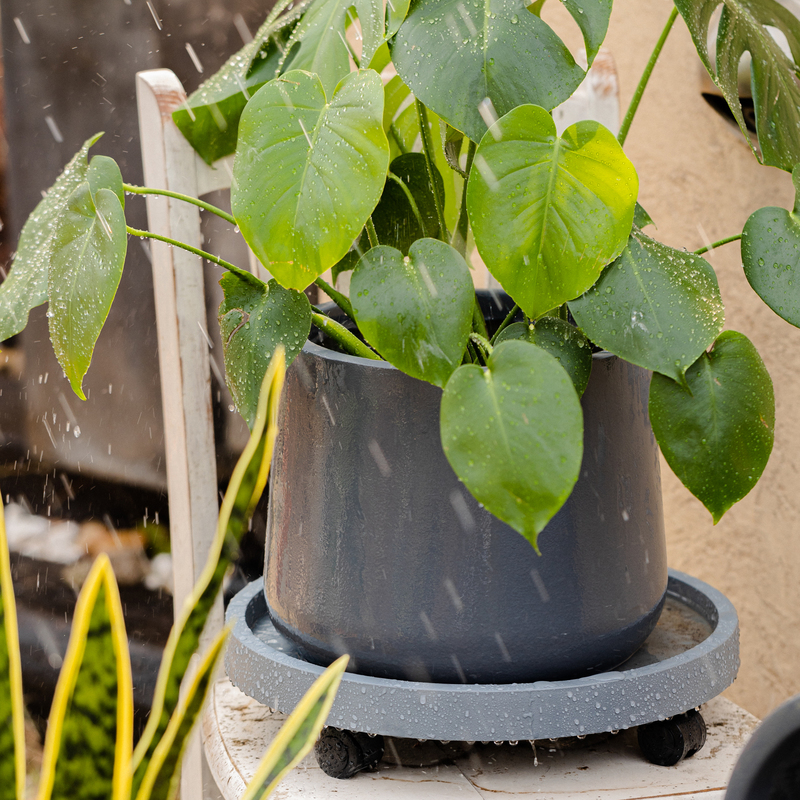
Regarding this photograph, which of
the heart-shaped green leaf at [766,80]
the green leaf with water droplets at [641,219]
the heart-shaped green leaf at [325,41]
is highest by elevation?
the heart-shaped green leaf at [325,41]

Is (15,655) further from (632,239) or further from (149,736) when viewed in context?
(632,239)

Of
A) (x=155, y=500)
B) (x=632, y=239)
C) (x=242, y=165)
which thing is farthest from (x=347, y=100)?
(x=155, y=500)

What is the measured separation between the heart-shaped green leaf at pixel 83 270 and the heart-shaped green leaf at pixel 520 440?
21 centimetres

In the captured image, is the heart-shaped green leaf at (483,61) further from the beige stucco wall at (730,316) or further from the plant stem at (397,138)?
the beige stucco wall at (730,316)

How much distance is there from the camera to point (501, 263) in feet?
1.36

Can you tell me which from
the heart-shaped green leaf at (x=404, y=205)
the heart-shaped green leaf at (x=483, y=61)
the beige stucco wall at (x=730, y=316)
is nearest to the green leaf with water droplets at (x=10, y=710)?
the heart-shaped green leaf at (x=483, y=61)

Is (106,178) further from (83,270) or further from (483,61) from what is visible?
(483,61)

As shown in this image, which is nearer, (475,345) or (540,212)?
(540,212)

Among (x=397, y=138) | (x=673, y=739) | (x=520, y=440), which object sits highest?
(x=397, y=138)

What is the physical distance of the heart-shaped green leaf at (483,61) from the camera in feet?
1.35

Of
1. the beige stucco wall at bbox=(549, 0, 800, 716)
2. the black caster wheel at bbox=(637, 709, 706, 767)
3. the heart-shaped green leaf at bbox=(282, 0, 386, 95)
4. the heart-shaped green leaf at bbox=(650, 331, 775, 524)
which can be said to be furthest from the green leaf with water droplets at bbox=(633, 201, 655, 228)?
the beige stucco wall at bbox=(549, 0, 800, 716)

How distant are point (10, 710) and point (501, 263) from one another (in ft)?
0.97

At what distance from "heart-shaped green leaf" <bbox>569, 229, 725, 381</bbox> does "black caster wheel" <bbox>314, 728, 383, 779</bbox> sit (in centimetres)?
29

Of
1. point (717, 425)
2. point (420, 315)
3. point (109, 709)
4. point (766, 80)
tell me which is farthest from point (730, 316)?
point (109, 709)
